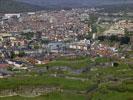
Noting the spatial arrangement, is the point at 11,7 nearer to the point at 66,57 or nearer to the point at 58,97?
the point at 66,57

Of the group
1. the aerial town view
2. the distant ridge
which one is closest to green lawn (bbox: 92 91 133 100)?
the aerial town view

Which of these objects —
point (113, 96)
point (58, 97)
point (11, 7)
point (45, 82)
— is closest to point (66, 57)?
point (45, 82)

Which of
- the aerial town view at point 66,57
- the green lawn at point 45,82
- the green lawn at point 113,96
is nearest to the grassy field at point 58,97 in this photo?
the aerial town view at point 66,57

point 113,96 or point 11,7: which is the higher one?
point 113,96

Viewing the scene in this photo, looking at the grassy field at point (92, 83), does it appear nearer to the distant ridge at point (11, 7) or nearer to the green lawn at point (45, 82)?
the green lawn at point (45, 82)

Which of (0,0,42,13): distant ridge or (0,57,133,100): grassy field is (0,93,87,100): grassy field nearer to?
(0,57,133,100): grassy field

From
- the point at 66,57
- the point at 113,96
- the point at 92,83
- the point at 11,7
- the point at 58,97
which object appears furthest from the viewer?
the point at 11,7

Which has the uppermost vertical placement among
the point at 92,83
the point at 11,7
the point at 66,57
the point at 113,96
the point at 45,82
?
the point at 113,96

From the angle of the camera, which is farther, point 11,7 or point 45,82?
point 11,7
